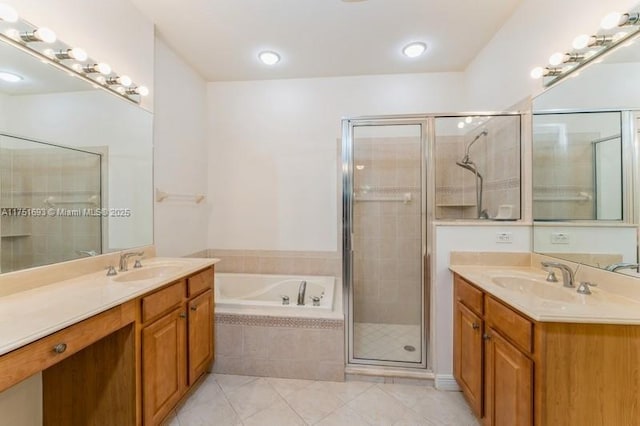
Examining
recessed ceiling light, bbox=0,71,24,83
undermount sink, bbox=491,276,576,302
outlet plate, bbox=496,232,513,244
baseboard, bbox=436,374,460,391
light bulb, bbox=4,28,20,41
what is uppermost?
light bulb, bbox=4,28,20,41

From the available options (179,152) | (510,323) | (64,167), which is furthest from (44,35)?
(510,323)

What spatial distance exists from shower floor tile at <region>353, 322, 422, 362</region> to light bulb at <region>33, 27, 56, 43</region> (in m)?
2.65

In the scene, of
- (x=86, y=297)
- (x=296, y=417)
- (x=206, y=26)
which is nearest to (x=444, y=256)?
(x=296, y=417)

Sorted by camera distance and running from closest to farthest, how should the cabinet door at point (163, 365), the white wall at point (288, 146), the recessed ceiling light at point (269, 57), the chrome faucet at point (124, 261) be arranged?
the cabinet door at point (163, 365)
the chrome faucet at point (124, 261)
the recessed ceiling light at point (269, 57)
the white wall at point (288, 146)

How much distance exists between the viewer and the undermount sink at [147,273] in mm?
1594

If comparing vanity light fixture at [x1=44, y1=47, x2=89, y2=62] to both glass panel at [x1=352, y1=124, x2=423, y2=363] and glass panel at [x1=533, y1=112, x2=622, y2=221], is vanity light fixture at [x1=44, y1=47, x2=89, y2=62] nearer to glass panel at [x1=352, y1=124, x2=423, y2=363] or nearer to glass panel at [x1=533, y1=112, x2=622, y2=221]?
glass panel at [x1=352, y1=124, x2=423, y2=363]

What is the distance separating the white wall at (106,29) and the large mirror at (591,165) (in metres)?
2.83

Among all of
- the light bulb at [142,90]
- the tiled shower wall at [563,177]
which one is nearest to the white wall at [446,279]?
the tiled shower wall at [563,177]

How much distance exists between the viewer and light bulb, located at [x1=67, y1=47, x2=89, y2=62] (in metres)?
1.46

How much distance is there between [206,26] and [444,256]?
257 cm

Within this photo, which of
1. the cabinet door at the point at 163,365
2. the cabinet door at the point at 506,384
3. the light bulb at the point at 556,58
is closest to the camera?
the cabinet door at the point at 506,384

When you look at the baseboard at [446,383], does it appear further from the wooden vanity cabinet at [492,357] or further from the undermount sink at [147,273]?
the undermount sink at [147,273]

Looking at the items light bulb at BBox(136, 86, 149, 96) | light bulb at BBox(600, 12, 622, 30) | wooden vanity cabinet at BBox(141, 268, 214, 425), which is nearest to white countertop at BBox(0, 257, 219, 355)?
wooden vanity cabinet at BBox(141, 268, 214, 425)

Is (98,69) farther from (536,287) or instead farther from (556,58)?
(536,287)
